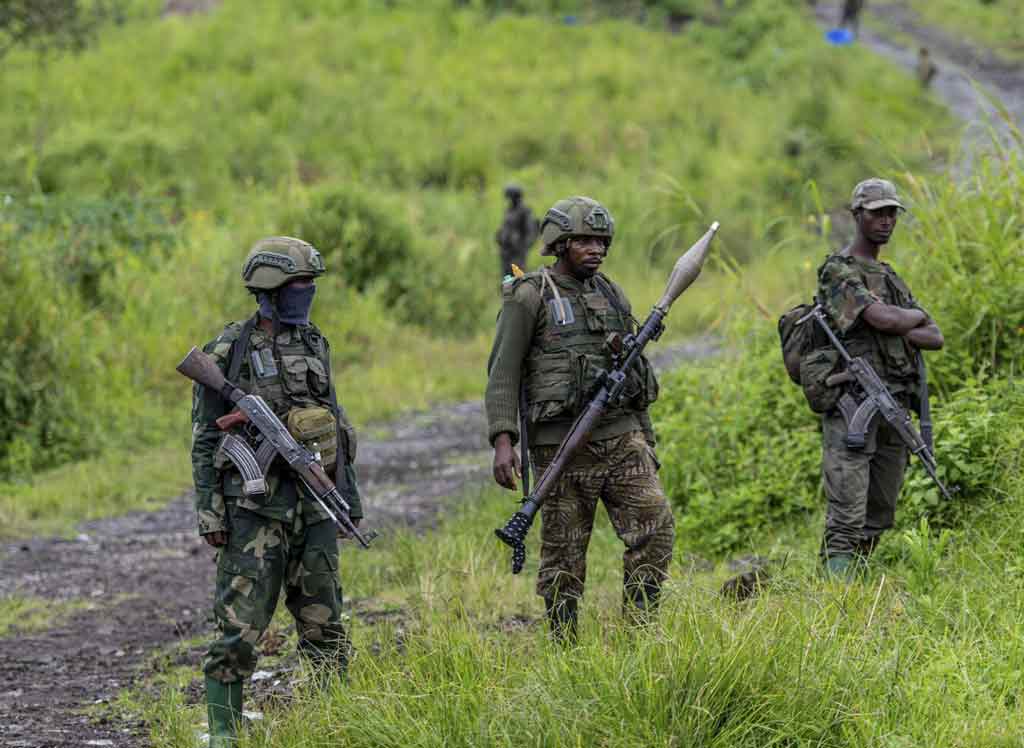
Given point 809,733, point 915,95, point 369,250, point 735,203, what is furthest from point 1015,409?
point 915,95

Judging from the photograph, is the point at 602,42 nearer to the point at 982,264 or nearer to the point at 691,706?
the point at 982,264

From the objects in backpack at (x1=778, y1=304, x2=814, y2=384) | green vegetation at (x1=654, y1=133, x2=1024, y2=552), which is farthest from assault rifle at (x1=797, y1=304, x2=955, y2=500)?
green vegetation at (x1=654, y1=133, x2=1024, y2=552)

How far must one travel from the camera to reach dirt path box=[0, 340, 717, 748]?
17.1 feet

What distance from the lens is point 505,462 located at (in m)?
4.67

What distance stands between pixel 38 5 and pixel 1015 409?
15.2 m

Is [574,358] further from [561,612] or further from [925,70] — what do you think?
[925,70]

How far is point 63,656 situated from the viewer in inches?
237

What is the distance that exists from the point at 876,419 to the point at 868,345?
0.31 metres

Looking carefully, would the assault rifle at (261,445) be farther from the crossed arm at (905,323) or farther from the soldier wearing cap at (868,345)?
the crossed arm at (905,323)

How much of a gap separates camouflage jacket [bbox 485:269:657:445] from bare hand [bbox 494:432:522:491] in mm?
30

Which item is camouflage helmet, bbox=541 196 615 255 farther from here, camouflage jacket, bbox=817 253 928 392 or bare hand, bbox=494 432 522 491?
camouflage jacket, bbox=817 253 928 392

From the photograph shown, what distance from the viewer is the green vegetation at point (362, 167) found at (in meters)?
11.0

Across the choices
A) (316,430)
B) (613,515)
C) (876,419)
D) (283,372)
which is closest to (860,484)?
(876,419)

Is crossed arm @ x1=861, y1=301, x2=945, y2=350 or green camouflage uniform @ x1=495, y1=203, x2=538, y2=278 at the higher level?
green camouflage uniform @ x1=495, y1=203, x2=538, y2=278
